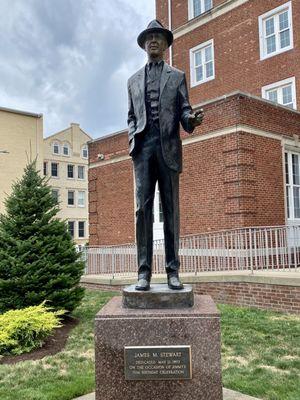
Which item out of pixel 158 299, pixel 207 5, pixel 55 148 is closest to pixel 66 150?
pixel 55 148

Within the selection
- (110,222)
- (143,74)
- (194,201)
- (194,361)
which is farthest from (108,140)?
(194,361)

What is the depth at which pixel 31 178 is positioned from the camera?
9766mm

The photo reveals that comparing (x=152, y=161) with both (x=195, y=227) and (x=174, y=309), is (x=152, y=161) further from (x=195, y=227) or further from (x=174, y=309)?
(x=195, y=227)

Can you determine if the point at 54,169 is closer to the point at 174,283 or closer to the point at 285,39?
the point at 285,39

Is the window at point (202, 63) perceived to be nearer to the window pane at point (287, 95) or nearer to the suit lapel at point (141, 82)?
the window pane at point (287, 95)

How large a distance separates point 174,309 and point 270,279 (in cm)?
645

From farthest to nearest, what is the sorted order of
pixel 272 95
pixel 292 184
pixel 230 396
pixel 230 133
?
pixel 272 95
pixel 292 184
pixel 230 133
pixel 230 396

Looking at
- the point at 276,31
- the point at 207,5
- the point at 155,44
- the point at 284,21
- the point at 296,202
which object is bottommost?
the point at 296,202

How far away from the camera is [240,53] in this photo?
20469 millimetres

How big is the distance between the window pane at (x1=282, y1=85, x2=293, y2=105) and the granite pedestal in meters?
16.7

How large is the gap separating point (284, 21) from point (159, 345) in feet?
60.8

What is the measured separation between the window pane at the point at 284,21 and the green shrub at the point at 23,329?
658 inches

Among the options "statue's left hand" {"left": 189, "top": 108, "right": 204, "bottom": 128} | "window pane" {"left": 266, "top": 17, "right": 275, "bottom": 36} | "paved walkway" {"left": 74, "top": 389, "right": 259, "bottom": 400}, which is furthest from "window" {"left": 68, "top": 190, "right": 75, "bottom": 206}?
"statue's left hand" {"left": 189, "top": 108, "right": 204, "bottom": 128}

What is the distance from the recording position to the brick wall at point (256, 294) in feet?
31.4
